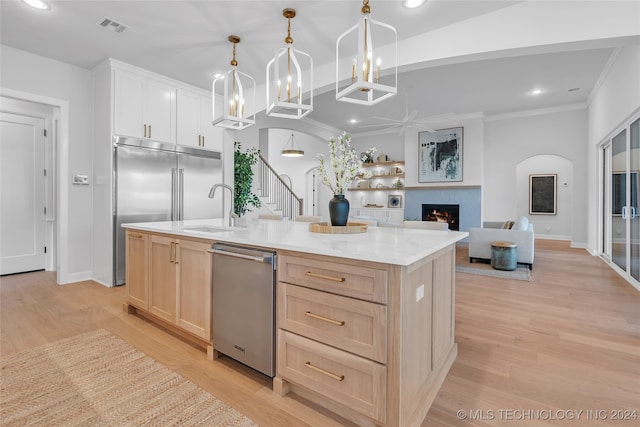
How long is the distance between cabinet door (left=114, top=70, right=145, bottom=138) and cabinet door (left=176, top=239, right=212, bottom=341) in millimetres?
2704

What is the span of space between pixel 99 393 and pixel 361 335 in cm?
157

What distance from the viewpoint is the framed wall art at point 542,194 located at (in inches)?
345

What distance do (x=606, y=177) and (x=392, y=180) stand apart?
5.06 metres

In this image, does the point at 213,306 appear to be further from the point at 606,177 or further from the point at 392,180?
the point at 392,180

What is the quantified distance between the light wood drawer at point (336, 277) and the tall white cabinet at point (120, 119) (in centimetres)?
350

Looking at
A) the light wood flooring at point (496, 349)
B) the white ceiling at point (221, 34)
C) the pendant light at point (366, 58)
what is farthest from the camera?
the white ceiling at point (221, 34)

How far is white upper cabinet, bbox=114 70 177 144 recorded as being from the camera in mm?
4176

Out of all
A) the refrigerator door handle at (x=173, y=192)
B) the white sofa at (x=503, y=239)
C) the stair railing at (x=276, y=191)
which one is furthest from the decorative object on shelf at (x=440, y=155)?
the refrigerator door handle at (x=173, y=192)

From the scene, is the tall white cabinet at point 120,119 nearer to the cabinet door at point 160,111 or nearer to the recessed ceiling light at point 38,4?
the cabinet door at point 160,111

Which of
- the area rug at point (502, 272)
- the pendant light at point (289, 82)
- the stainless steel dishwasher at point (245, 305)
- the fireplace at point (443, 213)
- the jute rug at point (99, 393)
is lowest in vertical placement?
the jute rug at point (99, 393)

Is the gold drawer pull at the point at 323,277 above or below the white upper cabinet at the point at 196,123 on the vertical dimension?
below

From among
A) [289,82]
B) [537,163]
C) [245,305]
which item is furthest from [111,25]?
[537,163]

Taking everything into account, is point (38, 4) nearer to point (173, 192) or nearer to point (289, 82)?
point (173, 192)

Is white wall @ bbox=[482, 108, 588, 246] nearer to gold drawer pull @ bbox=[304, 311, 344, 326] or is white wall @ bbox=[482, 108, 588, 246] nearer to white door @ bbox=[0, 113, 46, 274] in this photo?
gold drawer pull @ bbox=[304, 311, 344, 326]
